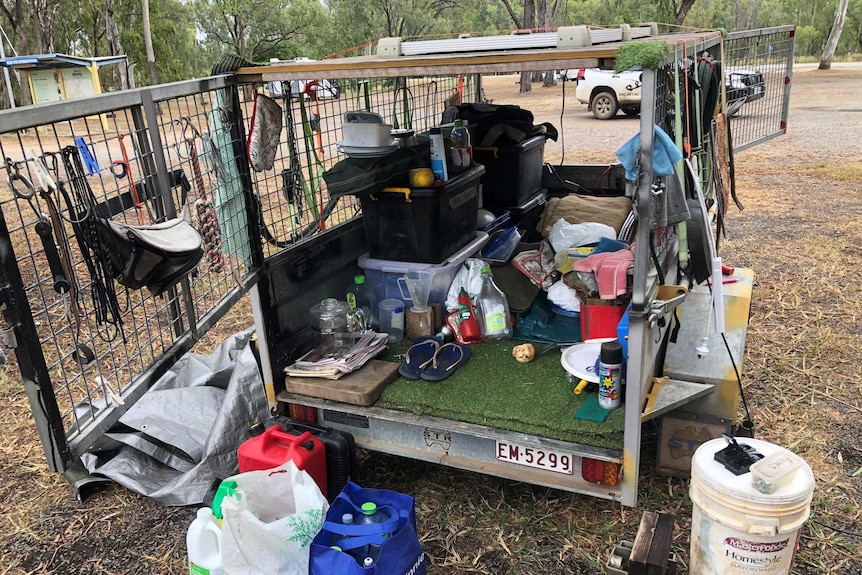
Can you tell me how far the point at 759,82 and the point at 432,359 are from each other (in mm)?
3989

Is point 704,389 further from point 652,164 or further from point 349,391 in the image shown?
point 349,391

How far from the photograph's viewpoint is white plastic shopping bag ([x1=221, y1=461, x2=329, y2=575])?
2.36 meters

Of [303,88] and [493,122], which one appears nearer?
[303,88]

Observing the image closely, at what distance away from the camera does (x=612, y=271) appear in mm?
3240

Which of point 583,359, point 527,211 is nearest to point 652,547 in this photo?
point 583,359

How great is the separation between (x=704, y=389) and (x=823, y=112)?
52.2ft

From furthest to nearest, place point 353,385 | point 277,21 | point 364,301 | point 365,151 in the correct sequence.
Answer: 1. point 277,21
2. point 364,301
3. point 365,151
4. point 353,385

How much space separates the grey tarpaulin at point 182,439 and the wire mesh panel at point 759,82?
375cm

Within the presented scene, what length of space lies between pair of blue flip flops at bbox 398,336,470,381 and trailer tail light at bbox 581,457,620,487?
0.86m

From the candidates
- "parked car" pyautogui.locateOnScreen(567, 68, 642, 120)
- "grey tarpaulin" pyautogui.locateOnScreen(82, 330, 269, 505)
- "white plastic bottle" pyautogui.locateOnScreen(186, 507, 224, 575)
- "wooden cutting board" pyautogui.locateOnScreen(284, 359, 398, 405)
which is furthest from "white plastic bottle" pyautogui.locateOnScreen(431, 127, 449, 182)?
"parked car" pyautogui.locateOnScreen(567, 68, 642, 120)

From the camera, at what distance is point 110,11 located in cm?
2909

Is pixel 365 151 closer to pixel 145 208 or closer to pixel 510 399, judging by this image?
pixel 145 208

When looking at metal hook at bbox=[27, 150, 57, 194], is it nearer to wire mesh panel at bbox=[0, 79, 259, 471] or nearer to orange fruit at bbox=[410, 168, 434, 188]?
wire mesh panel at bbox=[0, 79, 259, 471]

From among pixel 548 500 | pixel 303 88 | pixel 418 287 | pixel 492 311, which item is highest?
pixel 303 88
